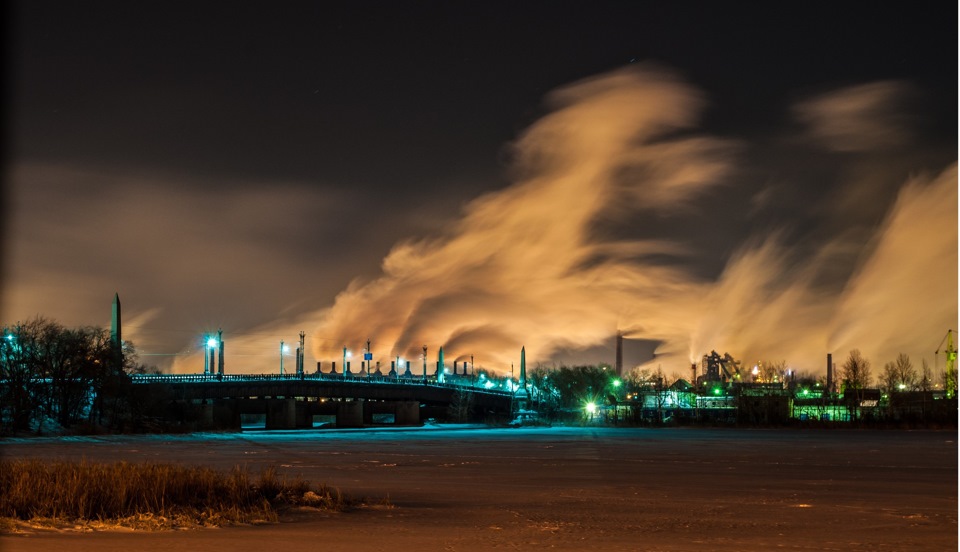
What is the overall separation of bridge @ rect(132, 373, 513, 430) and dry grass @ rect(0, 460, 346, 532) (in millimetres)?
106102

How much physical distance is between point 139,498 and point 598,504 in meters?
13.6

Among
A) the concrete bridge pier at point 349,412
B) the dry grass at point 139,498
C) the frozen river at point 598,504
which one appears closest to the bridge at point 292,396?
the concrete bridge pier at point 349,412

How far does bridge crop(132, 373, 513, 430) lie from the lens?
150000 millimetres

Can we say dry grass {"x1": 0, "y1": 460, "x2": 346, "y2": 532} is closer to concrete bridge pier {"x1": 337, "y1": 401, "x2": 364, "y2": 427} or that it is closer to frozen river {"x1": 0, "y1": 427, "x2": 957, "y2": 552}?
frozen river {"x1": 0, "y1": 427, "x2": 957, "y2": 552}

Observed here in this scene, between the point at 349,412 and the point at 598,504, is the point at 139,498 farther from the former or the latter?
the point at 349,412

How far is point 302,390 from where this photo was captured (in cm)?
16575

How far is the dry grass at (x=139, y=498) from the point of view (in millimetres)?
26031

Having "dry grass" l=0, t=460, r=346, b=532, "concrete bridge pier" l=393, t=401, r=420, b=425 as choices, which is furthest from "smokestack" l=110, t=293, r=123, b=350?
"dry grass" l=0, t=460, r=346, b=532

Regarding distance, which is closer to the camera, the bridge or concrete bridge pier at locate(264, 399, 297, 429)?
the bridge

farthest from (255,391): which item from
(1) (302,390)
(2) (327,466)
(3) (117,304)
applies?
(2) (327,466)

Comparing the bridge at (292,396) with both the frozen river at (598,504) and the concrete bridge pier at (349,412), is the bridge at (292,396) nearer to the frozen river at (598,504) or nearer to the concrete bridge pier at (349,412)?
the concrete bridge pier at (349,412)

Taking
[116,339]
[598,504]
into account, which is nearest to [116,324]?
[116,339]

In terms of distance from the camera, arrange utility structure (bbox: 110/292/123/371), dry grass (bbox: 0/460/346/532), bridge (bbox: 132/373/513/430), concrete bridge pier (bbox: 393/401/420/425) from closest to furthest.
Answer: dry grass (bbox: 0/460/346/532), utility structure (bbox: 110/292/123/371), bridge (bbox: 132/373/513/430), concrete bridge pier (bbox: 393/401/420/425)

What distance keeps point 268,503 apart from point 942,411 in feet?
425
